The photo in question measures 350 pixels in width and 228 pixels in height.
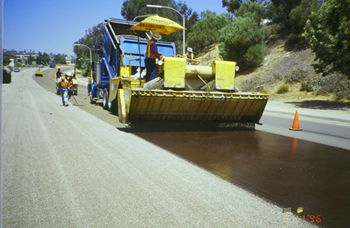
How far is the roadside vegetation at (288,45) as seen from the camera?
17264 millimetres

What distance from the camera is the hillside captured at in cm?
2167

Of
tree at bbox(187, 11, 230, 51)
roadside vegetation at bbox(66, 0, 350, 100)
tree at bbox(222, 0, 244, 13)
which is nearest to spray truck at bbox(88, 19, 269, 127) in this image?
roadside vegetation at bbox(66, 0, 350, 100)

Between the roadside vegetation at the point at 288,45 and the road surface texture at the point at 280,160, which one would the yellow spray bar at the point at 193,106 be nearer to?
the road surface texture at the point at 280,160

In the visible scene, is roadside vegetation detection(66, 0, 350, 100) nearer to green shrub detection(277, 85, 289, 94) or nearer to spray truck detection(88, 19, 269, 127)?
green shrub detection(277, 85, 289, 94)

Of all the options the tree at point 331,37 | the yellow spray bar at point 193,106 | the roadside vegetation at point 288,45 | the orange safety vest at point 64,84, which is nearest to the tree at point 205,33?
the roadside vegetation at point 288,45

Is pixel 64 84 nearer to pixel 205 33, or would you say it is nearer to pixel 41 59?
pixel 205 33

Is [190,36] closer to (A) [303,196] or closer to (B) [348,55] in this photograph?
(B) [348,55]

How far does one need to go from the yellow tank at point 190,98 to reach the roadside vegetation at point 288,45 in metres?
7.11

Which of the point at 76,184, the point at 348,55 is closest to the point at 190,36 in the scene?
the point at 348,55

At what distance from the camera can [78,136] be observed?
26.4ft

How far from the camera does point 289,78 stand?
25859 millimetres

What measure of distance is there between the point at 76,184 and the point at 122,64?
26.6 ft

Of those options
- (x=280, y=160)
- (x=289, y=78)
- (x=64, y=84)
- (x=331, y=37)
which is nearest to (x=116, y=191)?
(x=280, y=160)

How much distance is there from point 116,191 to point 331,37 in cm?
1618
